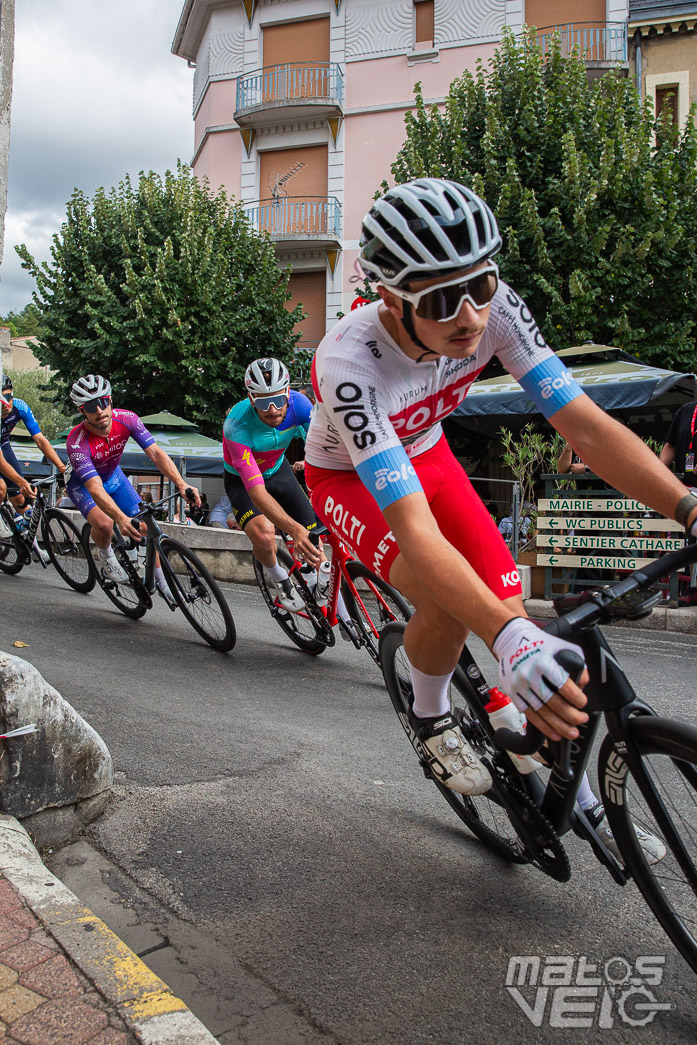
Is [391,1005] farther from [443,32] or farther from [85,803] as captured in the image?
[443,32]

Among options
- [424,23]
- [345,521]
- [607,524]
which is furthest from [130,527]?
[424,23]

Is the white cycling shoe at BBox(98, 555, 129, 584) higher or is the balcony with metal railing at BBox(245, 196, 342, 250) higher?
the balcony with metal railing at BBox(245, 196, 342, 250)

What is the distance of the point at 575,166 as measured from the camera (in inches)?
672

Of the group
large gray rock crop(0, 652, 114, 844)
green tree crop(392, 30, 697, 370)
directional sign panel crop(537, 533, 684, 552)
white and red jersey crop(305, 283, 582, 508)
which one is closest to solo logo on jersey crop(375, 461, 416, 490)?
white and red jersey crop(305, 283, 582, 508)

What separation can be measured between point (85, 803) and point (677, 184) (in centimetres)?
1865

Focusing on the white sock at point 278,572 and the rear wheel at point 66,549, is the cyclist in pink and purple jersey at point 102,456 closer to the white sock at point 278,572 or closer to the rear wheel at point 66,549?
the white sock at point 278,572

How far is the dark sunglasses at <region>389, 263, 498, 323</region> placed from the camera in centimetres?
226

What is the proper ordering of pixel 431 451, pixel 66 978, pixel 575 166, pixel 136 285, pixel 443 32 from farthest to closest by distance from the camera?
pixel 443 32
pixel 136 285
pixel 575 166
pixel 431 451
pixel 66 978

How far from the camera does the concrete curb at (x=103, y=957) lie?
6.26ft

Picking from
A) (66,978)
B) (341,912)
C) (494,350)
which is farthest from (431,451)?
(66,978)

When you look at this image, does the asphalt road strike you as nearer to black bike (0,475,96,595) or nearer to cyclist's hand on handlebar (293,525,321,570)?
cyclist's hand on handlebar (293,525,321,570)

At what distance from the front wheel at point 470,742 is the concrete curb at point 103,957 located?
1126mm

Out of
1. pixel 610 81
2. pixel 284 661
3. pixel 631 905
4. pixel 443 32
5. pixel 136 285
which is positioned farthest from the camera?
pixel 443 32

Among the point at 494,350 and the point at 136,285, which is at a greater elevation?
the point at 136,285
